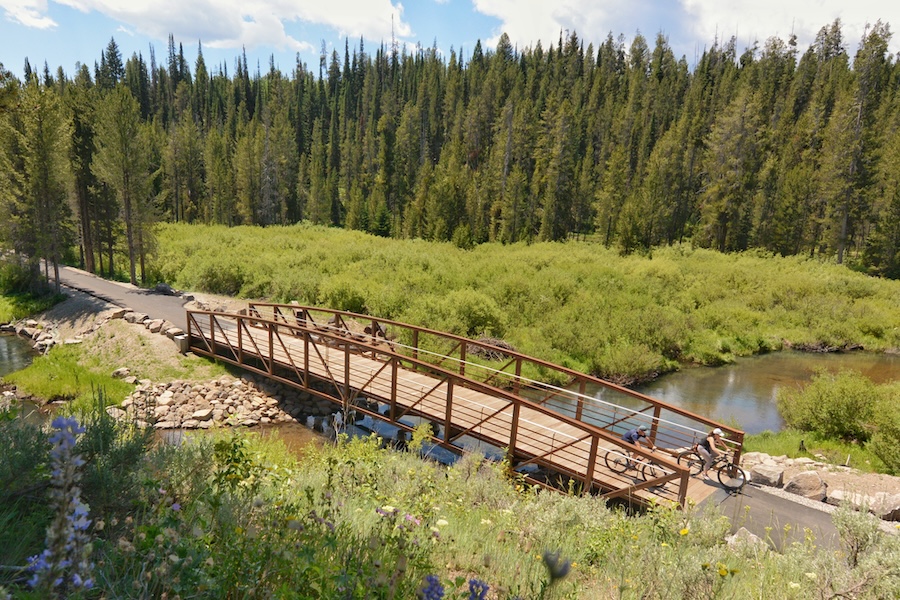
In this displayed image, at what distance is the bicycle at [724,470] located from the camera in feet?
29.3

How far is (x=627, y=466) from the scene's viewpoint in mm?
9438

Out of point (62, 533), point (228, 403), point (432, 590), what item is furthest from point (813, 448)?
point (228, 403)

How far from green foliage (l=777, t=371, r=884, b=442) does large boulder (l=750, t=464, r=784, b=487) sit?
5099mm

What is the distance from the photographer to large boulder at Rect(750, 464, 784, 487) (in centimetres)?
929

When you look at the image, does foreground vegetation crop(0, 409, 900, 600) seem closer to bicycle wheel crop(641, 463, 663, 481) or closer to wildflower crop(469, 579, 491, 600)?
wildflower crop(469, 579, 491, 600)

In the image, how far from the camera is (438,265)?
3219cm

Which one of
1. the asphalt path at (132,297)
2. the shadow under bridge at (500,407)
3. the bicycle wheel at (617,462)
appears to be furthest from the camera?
the asphalt path at (132,297)

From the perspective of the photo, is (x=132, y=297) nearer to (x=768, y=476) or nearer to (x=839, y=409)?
(x=768, y=476)

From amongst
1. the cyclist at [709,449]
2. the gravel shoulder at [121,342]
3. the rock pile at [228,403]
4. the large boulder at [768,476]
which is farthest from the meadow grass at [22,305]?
the large boulder at [768,476]

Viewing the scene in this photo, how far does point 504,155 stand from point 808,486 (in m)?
59.2

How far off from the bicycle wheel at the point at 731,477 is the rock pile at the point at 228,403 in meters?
9.92

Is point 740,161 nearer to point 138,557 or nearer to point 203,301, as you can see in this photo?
point 203,301

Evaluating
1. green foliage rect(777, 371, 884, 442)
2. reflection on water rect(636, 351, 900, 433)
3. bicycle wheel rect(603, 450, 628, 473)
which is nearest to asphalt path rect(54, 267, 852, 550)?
bicycle wheel rect(603, 450, 628, 473)

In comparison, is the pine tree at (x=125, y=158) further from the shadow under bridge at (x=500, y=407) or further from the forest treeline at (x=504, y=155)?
the shadow under bridge at (x=500, y=407)
